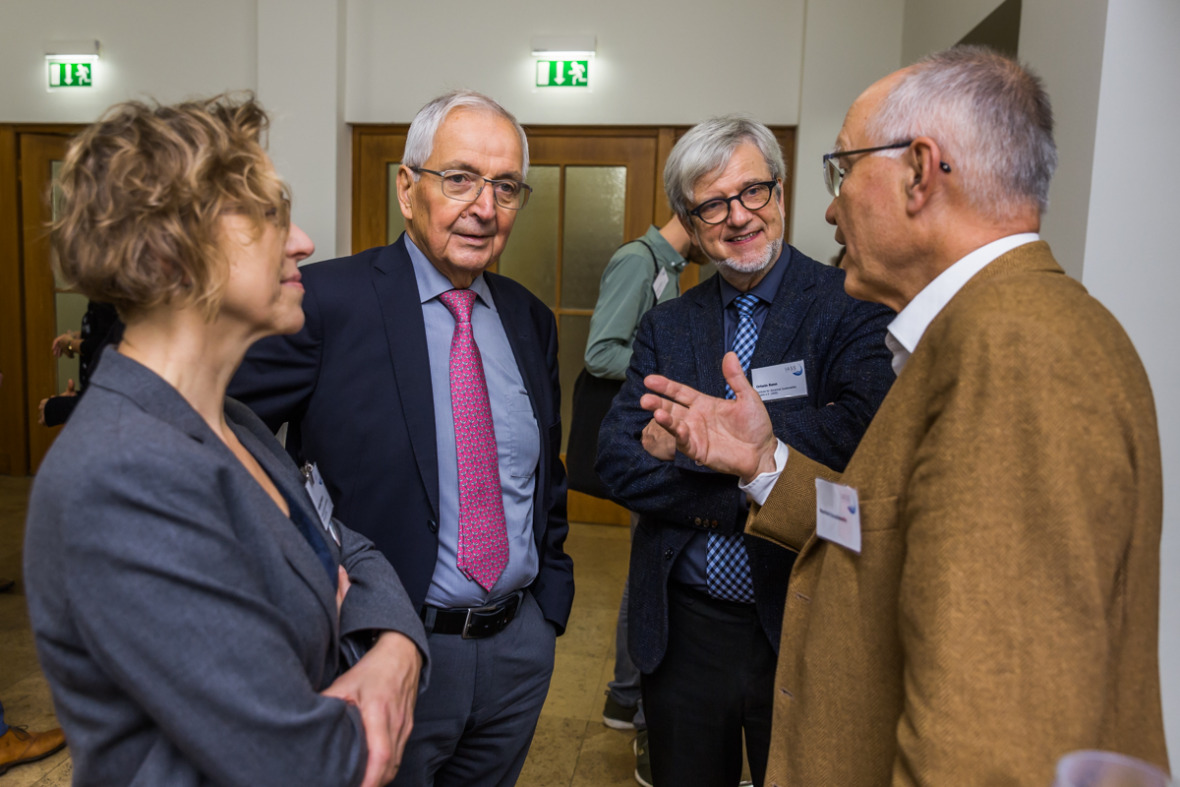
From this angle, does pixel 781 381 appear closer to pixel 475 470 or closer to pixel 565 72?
pixel 475 470

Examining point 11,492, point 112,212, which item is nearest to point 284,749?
point 112,212

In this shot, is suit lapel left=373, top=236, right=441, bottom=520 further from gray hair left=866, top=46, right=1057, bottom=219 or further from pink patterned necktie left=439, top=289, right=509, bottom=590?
gray hair left=866, top=46, right=1057, bottom=219

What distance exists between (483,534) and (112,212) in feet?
2.85

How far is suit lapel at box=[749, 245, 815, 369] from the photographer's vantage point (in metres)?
1.67

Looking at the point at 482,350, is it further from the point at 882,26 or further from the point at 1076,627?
the point at 882,26

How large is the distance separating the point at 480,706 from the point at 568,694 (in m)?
1.80

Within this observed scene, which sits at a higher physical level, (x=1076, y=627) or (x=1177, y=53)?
(x=1177, y=53)

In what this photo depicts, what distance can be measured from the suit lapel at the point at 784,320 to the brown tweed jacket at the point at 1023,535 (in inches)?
26.3

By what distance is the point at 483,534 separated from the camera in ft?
5.10

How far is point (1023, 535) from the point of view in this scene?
2.67 ft

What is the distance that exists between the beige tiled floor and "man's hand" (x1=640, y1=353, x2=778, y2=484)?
1675 mm

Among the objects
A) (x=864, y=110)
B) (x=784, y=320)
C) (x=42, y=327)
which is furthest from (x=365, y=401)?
(x=42, y=327)

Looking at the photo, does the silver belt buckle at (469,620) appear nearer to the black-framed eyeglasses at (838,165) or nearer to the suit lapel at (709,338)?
the suit lapel at (709,338)

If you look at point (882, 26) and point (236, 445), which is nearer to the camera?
point (236, 445)
